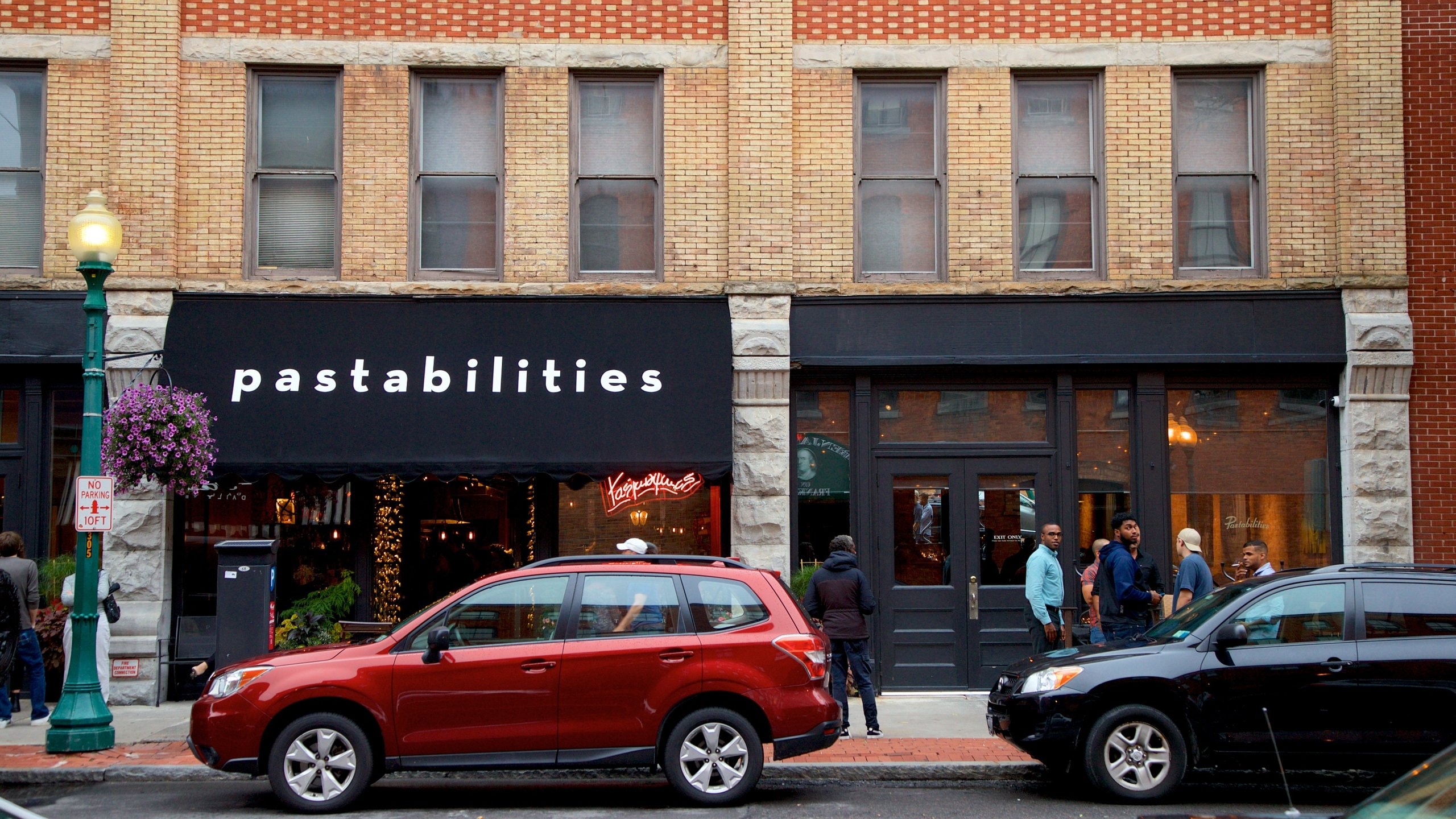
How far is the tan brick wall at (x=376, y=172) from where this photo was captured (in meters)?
13.8

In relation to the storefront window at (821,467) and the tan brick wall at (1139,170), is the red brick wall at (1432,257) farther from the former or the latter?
the storefront window at (821,467)

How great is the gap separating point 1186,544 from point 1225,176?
4730mm

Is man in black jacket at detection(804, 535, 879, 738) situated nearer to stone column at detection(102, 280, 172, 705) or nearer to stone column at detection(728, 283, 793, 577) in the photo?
stone column at detection(728, 283, 793, 577)

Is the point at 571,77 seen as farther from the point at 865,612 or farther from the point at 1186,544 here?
the point at 1186,544

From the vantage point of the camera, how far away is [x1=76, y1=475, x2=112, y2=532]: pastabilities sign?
10633 millimetres

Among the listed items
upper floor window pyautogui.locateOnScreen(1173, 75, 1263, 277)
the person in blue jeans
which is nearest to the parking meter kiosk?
the person in blue jeans

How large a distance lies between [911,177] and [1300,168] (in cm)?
426

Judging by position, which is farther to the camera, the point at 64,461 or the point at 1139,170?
the point at 1139,170

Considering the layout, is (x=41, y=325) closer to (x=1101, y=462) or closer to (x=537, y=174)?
(x=537, y=174)

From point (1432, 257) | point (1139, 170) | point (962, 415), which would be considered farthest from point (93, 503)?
point (1432, 257)

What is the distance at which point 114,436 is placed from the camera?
38.0 feet

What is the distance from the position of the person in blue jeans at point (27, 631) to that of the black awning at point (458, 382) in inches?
79.3

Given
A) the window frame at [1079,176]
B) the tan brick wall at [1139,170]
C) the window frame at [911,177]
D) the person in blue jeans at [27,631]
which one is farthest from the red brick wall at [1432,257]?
the person in blue jeans at [27,631]

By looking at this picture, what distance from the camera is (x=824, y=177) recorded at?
13891 millimetres
